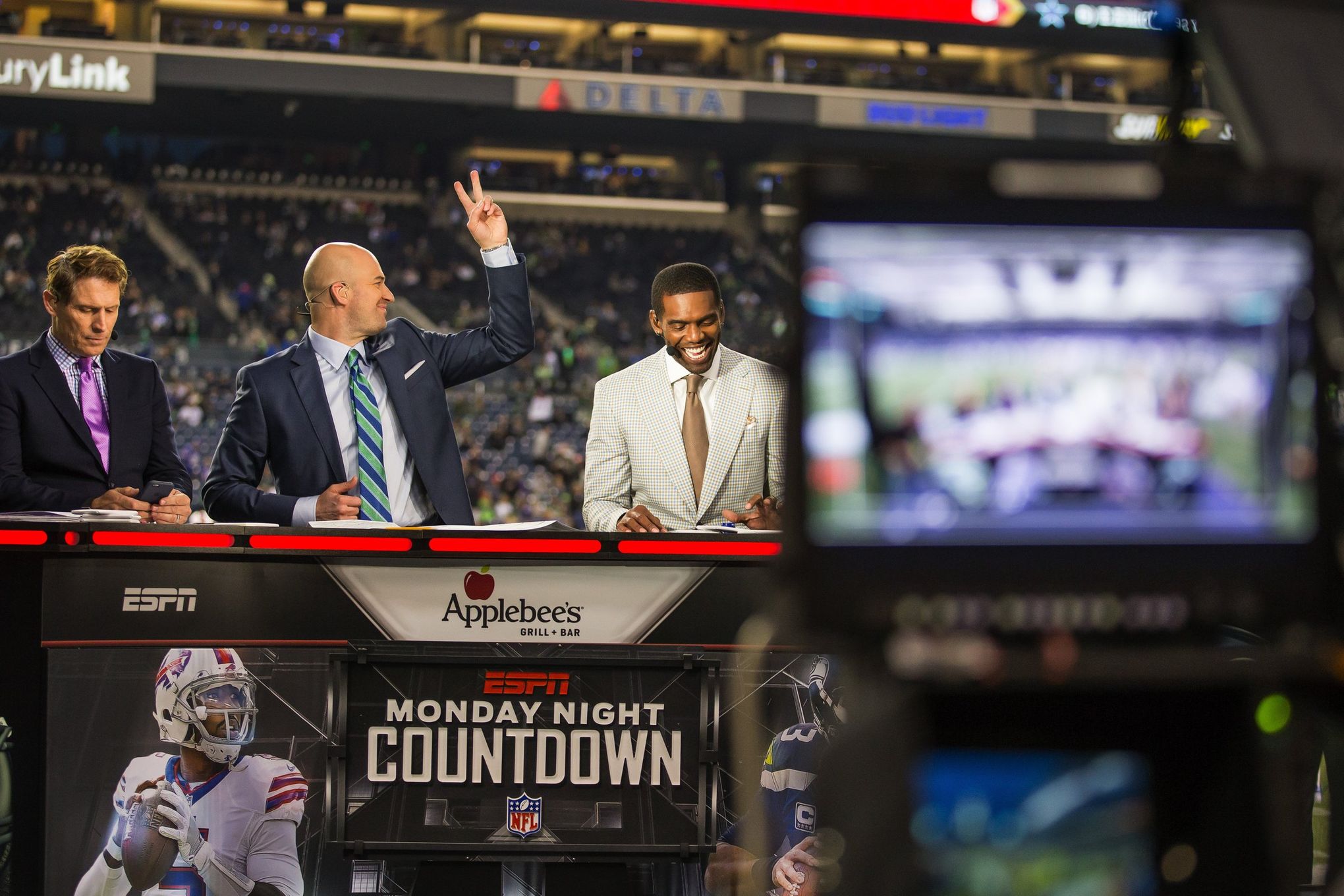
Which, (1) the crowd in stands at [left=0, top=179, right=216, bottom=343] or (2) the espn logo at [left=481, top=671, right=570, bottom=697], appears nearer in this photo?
(2) the espn logo at [left=481, top=671, right=570, bottom=697]

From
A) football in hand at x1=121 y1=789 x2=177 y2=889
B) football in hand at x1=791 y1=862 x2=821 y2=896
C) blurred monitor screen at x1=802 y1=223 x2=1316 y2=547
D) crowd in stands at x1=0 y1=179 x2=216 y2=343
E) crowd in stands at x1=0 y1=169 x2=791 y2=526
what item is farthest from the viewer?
crowd in stands at x1=0 y1=179 x2=216 y2=343

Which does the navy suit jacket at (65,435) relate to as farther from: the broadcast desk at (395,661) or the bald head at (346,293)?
the broadcast desk at (395,661)

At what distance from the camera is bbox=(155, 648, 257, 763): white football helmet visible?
3404mm

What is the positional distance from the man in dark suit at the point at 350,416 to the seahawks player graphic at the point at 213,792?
65cm

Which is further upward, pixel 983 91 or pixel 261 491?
pixel 983 91

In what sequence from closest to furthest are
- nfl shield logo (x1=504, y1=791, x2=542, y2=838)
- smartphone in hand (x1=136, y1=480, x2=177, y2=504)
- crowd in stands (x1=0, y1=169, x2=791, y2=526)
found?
nfl shield logo (x1=504, y1=791, x2=542, y2=838), smartphone in hand (x1=136, y1=480, x2=177, y2=504), crowd in stands (x1=0, y1=169, x2=791, y2=526)

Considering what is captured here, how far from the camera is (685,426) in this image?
422 centimetres

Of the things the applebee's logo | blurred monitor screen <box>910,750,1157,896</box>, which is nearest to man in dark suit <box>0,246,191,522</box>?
A: the applebee's logo

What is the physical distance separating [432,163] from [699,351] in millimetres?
24156

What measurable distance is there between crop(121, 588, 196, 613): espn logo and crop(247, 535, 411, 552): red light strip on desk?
200 mm

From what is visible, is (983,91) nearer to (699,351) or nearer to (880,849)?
(699,351)

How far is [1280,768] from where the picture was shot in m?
1.42

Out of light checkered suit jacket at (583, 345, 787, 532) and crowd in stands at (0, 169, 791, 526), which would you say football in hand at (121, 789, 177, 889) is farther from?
crowd in stands at (0, 169, 791, 526)

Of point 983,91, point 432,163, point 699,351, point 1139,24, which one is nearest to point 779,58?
point 983,91
